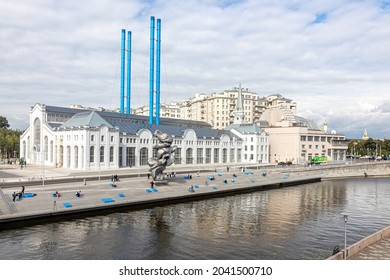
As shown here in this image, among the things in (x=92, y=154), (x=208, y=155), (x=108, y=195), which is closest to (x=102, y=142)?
(x=92, y=154)

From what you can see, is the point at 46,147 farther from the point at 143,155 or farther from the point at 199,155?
the point at 199,155

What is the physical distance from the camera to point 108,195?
184ft

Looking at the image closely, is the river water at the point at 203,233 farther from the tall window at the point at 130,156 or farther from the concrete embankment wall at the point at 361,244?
the tall window at the point at 130,156

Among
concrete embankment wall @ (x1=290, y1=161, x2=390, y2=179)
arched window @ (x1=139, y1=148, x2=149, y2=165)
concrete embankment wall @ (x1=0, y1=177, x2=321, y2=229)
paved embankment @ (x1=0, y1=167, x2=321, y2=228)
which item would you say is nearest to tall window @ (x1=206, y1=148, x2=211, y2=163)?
arched window @ (x1=139, y1=148, x2=149, y2=165)

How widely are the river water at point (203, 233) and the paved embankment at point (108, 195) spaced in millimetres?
2356

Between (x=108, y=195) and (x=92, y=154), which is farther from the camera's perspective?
(x=92, y=154)

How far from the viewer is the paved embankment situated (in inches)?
1745

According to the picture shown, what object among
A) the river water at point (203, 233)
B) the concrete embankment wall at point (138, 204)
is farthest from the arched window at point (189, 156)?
the river water at point (203, 233)

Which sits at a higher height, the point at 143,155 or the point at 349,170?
the point at 143,155

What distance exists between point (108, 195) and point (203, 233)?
2239 centimetres

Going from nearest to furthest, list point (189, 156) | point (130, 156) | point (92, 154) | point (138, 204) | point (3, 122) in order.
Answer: point (138, 204), point (92, 154), point (130, 156), point (189, 156), point (3, 122)

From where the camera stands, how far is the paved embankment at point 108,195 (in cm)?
4431

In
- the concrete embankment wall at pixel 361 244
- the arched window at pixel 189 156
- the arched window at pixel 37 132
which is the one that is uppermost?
the arched window at pixel 37 132

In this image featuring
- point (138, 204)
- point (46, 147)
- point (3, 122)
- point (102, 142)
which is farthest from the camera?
point (3, 122)
